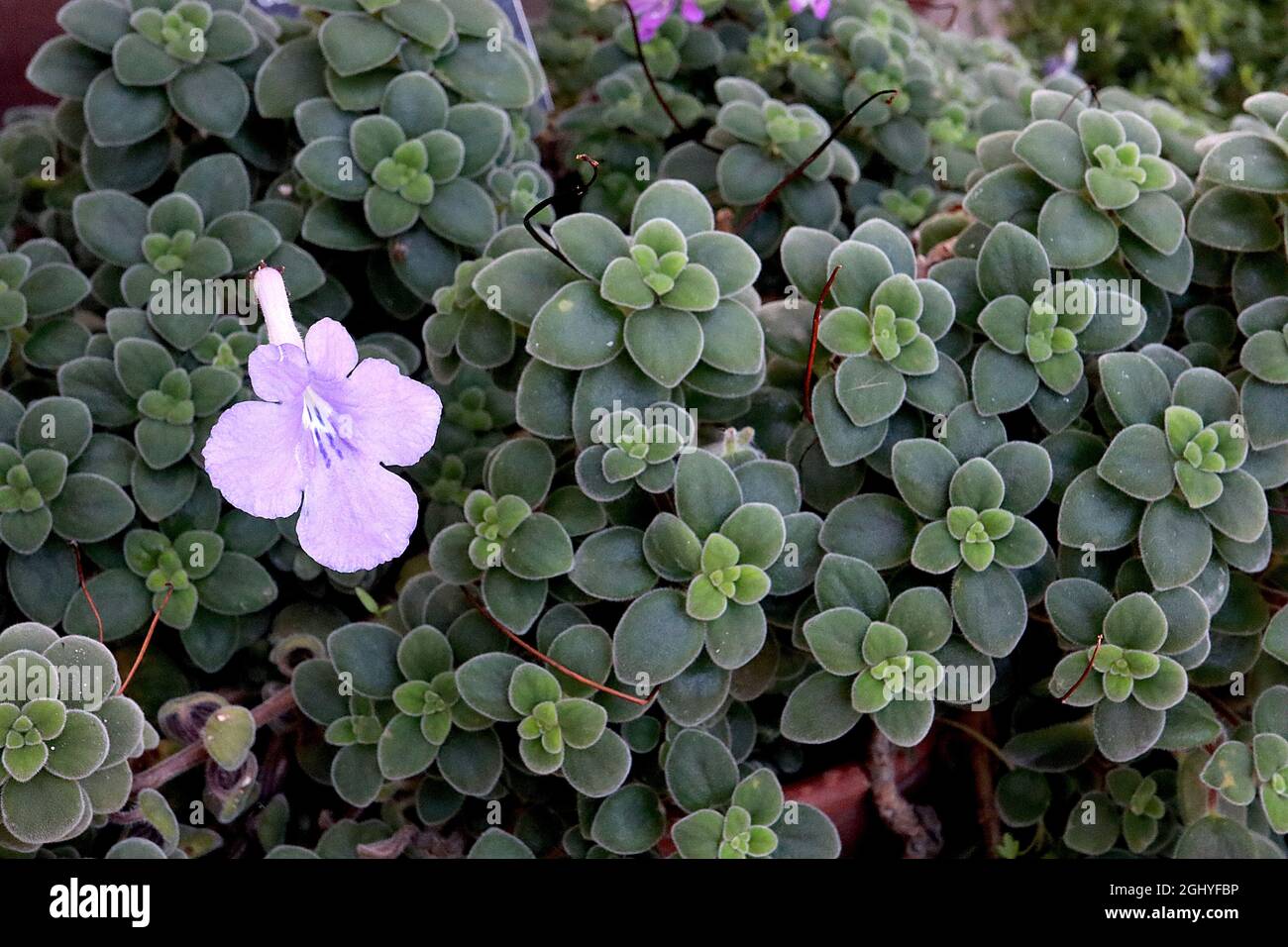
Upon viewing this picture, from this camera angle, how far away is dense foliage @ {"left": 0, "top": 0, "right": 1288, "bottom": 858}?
A: 1.02 m

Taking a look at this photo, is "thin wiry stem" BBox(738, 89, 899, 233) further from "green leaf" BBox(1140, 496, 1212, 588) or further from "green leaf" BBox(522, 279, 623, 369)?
"green leaf" BBox(1140, 496, 1212, 588)

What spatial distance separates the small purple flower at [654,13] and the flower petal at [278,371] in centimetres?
101

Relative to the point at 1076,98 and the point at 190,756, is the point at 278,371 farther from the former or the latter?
the point at 1076,98

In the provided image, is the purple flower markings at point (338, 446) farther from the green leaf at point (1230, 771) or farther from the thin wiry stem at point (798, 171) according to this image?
the green leaf at point (1230, 771)

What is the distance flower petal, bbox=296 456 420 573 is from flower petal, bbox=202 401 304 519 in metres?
0.02

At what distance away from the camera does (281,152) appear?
4.69 ft

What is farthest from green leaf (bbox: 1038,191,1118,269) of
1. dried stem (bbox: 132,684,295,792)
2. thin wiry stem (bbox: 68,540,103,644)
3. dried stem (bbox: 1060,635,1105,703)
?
thin wiry stem (bbox: 68,540,103,644)

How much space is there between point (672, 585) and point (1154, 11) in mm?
2025

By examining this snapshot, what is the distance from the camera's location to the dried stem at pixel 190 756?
1063 mm

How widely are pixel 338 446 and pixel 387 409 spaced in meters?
0.05

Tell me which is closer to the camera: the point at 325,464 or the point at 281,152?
the point at 325,464
